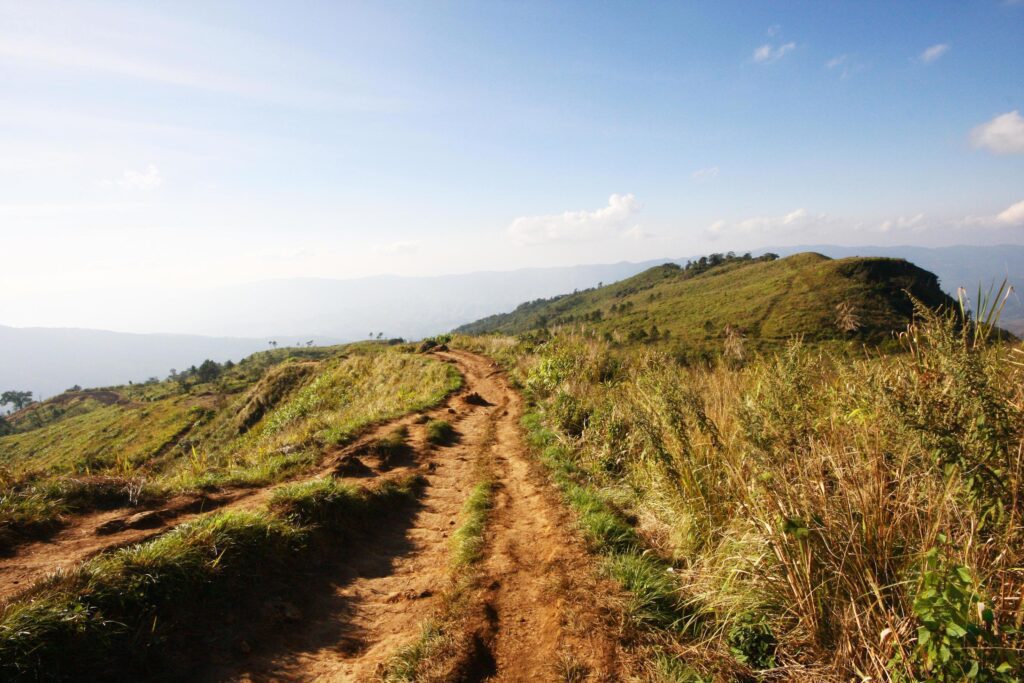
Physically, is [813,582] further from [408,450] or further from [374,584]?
[408,450]

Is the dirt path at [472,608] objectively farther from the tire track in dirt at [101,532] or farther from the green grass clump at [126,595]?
the tire track in dirt at [101,532]

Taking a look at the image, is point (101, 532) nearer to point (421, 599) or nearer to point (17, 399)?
point (421, 599)

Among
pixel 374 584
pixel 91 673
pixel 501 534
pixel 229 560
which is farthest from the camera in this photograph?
pixel 501 534

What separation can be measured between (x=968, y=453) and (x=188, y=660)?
6197mm

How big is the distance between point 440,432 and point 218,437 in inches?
1128

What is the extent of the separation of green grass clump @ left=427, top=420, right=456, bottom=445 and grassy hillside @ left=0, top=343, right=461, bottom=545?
1.70 metres

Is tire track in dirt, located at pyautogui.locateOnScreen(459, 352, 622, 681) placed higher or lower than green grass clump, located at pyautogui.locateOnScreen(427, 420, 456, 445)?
lower

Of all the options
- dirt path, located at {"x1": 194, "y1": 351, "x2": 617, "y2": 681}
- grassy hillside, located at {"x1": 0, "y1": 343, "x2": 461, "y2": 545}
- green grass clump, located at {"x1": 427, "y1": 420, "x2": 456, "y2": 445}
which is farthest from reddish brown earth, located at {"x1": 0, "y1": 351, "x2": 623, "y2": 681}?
green grass clump, located at {"x1": 427, "y1": 420, "x2": 456, "y2": 445}

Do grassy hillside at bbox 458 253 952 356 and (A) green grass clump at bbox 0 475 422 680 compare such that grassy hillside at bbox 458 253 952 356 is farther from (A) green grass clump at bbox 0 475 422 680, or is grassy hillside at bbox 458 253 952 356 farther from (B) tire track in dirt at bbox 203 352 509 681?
(A) green grass clump at bbox 0 475 422 680

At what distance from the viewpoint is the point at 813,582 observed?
3344 millimetres

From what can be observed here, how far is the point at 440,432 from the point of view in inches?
434

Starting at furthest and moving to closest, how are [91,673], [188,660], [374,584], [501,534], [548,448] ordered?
[548,448], [501,534], [374,584], [188,660], [91,673]

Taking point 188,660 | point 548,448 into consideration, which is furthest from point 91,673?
point 548,448

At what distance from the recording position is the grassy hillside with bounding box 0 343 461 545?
231 inches
